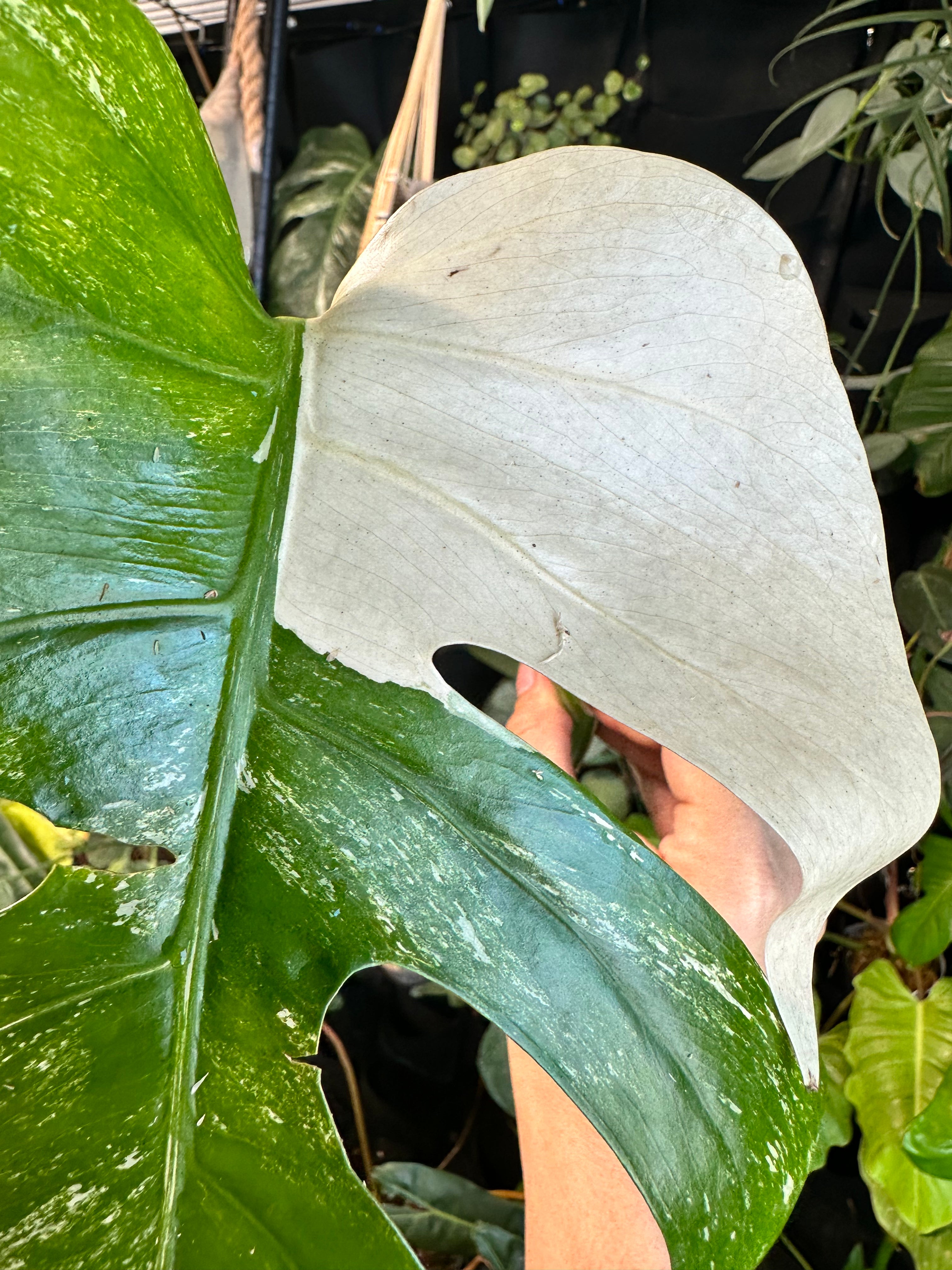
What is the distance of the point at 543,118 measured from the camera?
3.77 ft

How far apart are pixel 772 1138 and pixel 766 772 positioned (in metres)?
0.14

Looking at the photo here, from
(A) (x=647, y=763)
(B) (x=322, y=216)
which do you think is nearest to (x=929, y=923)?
(A) (x=647, y=763)

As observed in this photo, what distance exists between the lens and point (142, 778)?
0.34 m

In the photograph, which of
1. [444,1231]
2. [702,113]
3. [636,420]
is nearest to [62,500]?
[636,420]

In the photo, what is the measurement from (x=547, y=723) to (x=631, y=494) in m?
0.29

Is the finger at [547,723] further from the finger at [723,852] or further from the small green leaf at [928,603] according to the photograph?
the small green leaf at [928,603]

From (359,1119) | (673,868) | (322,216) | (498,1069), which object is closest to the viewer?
(673,868)

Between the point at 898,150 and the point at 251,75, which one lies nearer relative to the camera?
the point at 251,75

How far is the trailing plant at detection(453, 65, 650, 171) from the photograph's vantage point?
44.8 inches

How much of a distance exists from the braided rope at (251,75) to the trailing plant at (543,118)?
386 millimetres

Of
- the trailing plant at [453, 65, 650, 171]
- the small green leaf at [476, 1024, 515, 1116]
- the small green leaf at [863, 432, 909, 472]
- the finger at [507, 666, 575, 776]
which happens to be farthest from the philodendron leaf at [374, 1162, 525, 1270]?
the trailing plant at [453, 65, 650, 171]

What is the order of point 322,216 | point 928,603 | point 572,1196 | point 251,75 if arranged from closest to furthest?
point 572,1196, point 251,75, point 928,603, point 322,216

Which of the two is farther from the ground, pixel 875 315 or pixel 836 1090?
pixel 875 315

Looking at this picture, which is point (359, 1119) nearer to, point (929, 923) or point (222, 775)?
point (929, 923)
